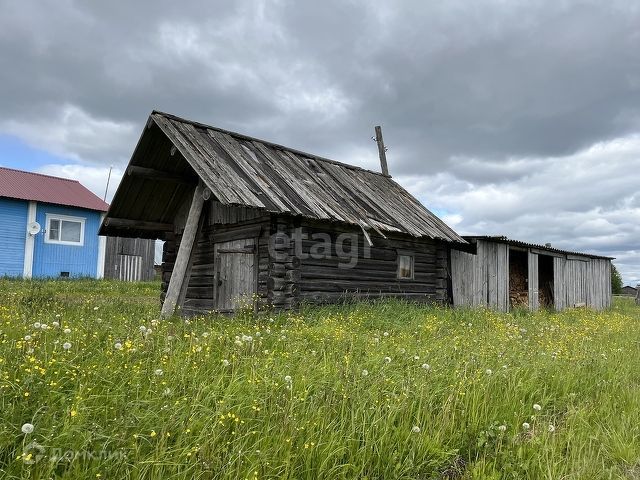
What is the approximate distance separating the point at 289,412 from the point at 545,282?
2200cm

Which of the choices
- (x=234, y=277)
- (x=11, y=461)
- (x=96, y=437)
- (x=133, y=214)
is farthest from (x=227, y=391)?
(x=133, y=214)

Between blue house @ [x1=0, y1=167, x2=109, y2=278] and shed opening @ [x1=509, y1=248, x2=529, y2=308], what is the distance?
19.9 meters

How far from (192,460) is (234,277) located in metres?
8.69

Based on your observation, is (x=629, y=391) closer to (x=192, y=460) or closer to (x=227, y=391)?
(x=227, y=391)

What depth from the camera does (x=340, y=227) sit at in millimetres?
11727

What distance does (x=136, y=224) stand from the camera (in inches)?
512

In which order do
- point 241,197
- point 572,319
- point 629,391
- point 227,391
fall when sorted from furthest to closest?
point 572,319, point 241,197, point 629,391, point 227,391

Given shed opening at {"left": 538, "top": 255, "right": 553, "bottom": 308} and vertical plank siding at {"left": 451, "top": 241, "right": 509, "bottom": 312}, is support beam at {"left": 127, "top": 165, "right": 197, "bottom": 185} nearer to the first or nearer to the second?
vertical plank siding at {"left": 451, "top": 241, "right": 509, "bottom": 312}

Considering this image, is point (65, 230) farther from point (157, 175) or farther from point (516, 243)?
point (516, 243)

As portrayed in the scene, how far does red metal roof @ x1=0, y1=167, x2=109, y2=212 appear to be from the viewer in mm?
21875

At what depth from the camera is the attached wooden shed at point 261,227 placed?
10.3 meters
